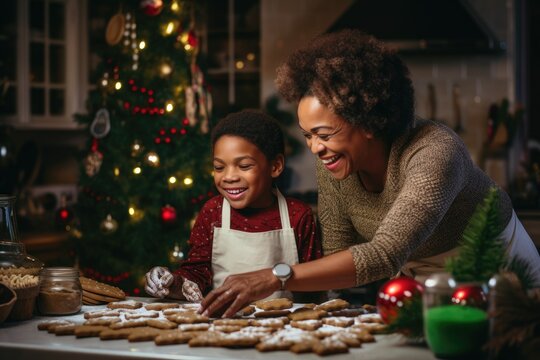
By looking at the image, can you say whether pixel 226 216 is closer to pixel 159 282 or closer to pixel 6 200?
pixel 159 282

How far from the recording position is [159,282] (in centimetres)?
198

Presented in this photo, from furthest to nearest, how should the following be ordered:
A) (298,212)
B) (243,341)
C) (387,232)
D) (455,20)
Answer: (455,20)
(298,212)
(387,232)
(243,341)

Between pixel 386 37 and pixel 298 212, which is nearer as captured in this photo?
pixel 298 212

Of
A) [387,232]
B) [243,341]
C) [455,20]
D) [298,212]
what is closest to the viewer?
[243,341]

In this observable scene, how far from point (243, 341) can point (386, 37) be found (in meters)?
3.87

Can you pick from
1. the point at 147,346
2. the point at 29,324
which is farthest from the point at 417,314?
the point at 29,324

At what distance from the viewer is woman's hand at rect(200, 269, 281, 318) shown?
1.68 metres

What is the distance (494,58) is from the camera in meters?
5.32

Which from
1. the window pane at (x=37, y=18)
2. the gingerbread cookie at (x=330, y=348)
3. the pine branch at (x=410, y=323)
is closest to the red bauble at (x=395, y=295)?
the pine branch at (x=410, y=323)

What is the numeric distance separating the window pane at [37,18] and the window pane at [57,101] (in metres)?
0.41

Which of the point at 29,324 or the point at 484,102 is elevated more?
the point at 484,102

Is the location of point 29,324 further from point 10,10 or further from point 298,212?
point 10,10

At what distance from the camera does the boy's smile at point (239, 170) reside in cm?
229

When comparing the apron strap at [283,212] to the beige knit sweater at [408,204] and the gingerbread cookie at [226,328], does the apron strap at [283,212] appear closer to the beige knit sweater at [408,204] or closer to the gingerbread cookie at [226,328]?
the beige knit sweater at [408,204]
